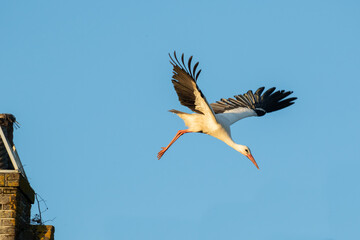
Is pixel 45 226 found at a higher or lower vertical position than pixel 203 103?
lower

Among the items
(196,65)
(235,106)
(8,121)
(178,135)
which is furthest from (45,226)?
(235,106)

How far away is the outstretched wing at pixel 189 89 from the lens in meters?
12.8

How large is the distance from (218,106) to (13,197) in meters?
10.3

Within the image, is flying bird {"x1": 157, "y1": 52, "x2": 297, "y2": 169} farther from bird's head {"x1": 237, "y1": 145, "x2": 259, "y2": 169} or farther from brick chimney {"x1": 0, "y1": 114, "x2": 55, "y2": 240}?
brick chimney {"x1": 0, "y1": 114, "x2": 55, "y2": 240}

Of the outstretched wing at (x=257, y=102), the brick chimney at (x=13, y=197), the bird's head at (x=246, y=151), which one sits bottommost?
the brick chimney at (x=13, y=197)

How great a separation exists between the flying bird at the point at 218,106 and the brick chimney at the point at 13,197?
4.95 meters

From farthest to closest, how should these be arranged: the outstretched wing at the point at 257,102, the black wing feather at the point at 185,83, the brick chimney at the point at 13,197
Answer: the outstretched wing at the point at 257,102
the black wing feather at the point at 185,83
the brick chimney at the point at 13,197

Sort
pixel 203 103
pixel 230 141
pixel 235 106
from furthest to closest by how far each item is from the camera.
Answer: pixel 235 106 → pixel 230 141 → pixel 203 103

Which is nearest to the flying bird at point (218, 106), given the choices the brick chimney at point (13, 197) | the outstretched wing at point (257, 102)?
the outstretched wing at point (257, 102)

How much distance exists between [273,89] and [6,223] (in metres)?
11.7

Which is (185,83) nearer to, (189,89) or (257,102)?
(189,89)

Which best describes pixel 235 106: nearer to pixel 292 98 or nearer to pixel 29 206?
pixel 292 98

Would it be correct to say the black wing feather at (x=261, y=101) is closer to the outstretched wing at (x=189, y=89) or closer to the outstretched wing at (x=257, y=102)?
the outstretched wing at (x=257, y=102)

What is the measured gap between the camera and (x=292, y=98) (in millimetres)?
18062
